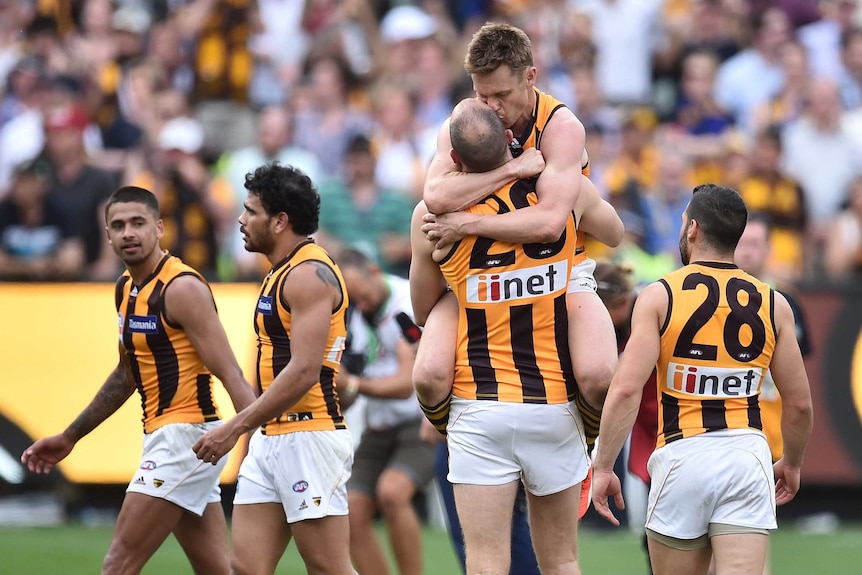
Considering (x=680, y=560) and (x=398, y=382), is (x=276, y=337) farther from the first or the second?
(x=680, y=560)

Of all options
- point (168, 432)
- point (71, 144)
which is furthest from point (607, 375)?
point (71, 144)

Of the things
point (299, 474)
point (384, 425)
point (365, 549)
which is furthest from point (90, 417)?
point (384, 425)

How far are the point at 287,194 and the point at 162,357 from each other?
3.61 ft

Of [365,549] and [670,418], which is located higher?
[670,418]

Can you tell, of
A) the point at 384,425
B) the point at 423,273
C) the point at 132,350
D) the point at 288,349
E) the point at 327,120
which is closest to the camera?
the point at 423,273

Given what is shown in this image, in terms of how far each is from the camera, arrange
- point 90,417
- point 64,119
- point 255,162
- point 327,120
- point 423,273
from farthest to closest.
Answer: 1. point 327,120
2. point 255,162
3. point 64,119
4. point 90,417
5. point 423,273

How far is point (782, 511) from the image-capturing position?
39.0ft

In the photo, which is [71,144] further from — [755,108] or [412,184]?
[755,108]

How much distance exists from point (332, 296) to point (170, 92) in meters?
9.03

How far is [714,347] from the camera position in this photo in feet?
18.7

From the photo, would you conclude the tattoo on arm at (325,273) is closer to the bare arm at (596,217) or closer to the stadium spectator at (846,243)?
the bare arm at (596,217)

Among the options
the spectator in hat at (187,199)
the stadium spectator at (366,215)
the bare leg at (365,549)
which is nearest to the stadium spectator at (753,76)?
the stadium spectator at (366,215)

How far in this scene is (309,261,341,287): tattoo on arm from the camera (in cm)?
664

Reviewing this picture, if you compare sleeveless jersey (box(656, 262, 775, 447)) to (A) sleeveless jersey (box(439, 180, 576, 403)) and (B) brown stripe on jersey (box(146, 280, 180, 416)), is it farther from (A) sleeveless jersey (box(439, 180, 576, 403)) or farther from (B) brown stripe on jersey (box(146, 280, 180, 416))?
(B) brown stripe on jersey (box(146, 280, 180, 416))
